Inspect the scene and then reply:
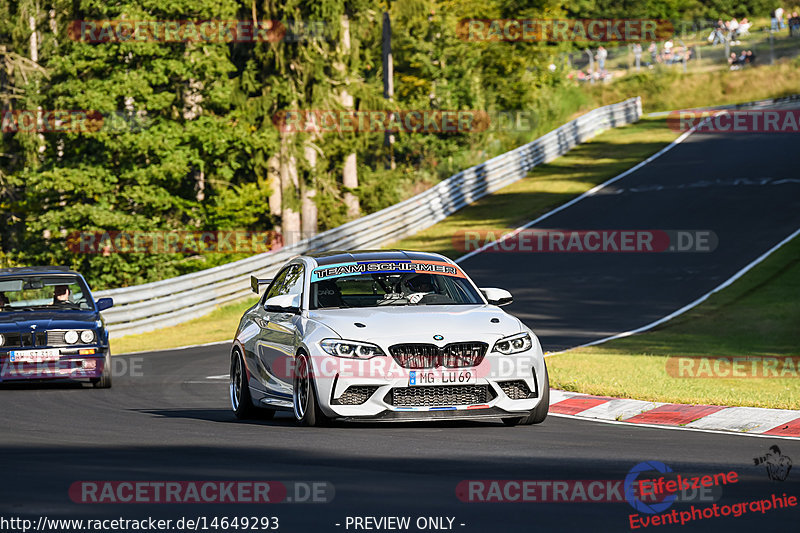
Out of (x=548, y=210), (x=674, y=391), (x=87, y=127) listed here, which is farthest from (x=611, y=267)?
(x=674, y=391)

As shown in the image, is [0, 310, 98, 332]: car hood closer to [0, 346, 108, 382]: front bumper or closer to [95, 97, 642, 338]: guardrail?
[0, 346, 108, 382]: front bumper

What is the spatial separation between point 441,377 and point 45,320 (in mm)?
7884

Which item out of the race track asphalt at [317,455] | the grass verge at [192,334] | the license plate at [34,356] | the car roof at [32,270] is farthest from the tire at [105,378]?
the grass verge at [192,334]

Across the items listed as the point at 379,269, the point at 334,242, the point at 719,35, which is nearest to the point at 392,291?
the point at 379,269

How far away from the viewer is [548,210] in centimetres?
3866

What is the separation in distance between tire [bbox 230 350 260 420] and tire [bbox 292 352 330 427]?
4.29 ft

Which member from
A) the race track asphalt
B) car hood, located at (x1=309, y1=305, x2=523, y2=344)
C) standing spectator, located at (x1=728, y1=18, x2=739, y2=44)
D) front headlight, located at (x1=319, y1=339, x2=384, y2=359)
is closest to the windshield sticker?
car hood, located at (x1=309, y1=305, x2=523, y2=344)

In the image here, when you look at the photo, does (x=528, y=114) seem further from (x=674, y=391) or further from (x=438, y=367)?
(x=438, y=367)

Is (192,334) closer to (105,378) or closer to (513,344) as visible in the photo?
(105,378)

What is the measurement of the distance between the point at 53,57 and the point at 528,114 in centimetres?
2323

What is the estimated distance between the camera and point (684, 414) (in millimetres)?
12094

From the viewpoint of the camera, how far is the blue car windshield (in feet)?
39.3

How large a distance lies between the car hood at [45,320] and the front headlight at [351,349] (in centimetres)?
700

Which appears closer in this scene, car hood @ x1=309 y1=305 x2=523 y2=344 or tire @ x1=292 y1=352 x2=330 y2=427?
car hood @ x1=309 y1=305 x2=523 y2=344
